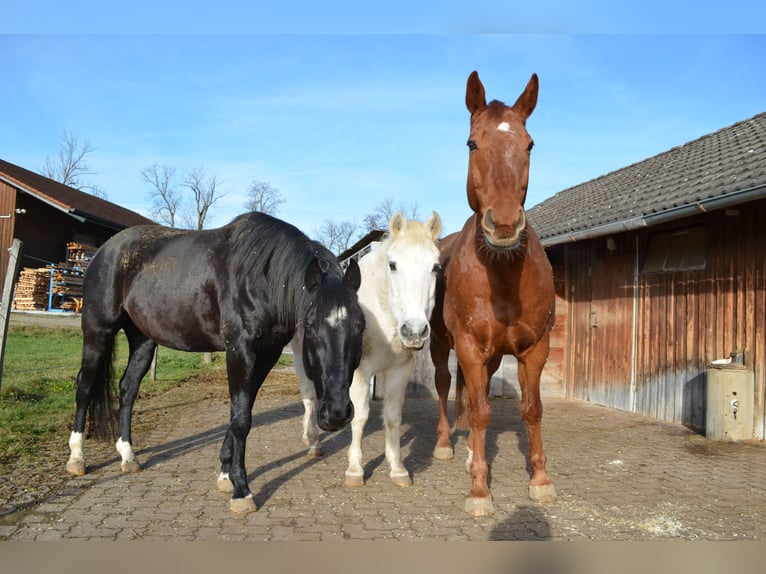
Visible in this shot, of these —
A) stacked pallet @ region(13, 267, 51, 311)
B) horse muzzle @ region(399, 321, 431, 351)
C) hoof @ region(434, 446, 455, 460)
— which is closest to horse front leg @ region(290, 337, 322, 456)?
hoof @ region(434, 446, 455, 460)

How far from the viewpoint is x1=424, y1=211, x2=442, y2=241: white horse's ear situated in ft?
13.5

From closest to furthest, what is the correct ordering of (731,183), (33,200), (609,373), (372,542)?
(372,542) → (731,183) → (609,373) → (33,200)

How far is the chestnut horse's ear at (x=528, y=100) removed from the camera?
3.61 m

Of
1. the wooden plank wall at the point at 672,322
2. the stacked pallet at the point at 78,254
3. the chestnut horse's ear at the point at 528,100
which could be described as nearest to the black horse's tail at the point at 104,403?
the chestnut horse's ear at the point at 528,100

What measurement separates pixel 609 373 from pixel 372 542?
7.15m

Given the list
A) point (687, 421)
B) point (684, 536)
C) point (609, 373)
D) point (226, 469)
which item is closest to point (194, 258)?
point (226, 469)

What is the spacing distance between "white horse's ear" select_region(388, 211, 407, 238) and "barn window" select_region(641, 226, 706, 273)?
5.28m

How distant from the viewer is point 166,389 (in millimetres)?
9070

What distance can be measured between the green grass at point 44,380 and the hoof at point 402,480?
2.99 metres

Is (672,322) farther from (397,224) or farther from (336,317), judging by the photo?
(336,317)

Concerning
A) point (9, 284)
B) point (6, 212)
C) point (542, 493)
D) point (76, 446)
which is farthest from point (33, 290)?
point (542, 493)

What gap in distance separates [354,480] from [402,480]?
1.29 feet

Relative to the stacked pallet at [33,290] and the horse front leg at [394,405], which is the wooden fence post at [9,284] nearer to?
the horse front leg at [394,405]

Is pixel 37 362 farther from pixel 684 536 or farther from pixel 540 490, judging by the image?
pixel 684 536
